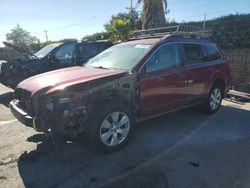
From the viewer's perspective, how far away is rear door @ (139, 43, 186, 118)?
16.9 ft

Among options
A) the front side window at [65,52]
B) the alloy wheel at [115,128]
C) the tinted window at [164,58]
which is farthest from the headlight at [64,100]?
the front side window at [65,52]

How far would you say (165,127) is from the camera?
19.9 feet

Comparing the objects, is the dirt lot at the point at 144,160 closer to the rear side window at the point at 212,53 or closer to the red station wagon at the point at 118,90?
the red station wagon at the point at 118,90

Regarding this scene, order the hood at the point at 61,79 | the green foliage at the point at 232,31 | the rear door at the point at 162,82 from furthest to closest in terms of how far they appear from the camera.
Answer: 1. the green foliage at the point at 232,31
2. the rear door at the point at 162,82
3. the hood at the point at 61,79

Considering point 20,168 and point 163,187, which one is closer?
point 163,187

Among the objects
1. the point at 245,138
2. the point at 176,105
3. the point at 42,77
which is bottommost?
the point at 245,138

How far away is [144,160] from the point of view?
4465mm

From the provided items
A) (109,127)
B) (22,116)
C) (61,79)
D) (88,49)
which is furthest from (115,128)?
(88,49)

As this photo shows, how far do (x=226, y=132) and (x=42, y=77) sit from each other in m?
3.68

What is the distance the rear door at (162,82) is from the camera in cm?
515

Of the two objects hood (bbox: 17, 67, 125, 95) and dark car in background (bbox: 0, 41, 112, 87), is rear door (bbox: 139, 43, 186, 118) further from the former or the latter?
dark car in background (bbox: 0, 41, 112, 87)

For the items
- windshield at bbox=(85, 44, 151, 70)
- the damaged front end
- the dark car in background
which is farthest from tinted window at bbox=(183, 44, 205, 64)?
the dark car in background

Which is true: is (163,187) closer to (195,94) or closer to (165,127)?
(165,127)

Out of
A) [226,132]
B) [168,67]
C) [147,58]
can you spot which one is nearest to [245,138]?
[226,132]
